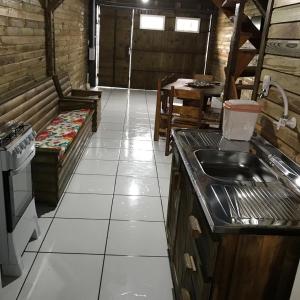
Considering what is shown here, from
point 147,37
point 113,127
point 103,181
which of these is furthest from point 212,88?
point 147,37

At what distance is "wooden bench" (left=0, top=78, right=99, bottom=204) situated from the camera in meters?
2.72

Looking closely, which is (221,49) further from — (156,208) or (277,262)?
(277,262)

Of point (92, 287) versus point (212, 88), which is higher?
point (212, 88)

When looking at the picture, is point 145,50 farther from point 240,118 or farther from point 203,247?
point 203,247

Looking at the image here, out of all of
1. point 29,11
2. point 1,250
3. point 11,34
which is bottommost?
point 1,250

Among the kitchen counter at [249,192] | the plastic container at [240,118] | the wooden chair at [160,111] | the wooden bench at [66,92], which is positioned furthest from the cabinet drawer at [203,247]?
the wooden bench at [66,92]

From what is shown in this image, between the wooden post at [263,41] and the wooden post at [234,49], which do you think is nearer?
the wooden post at [263,41]

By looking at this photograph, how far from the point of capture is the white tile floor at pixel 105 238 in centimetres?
201

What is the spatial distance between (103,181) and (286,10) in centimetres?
233

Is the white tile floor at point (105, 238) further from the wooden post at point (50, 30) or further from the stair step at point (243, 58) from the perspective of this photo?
the stair step at point (243, 58)

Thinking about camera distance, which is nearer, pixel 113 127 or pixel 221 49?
pixel 113 127

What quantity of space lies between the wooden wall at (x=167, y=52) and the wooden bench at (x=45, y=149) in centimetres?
499

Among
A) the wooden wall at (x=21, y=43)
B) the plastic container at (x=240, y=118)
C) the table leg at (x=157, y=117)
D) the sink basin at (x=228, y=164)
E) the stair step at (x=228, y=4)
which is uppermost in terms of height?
the stair step at (x=228, y=4)

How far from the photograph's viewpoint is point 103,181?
3445 millimetres
